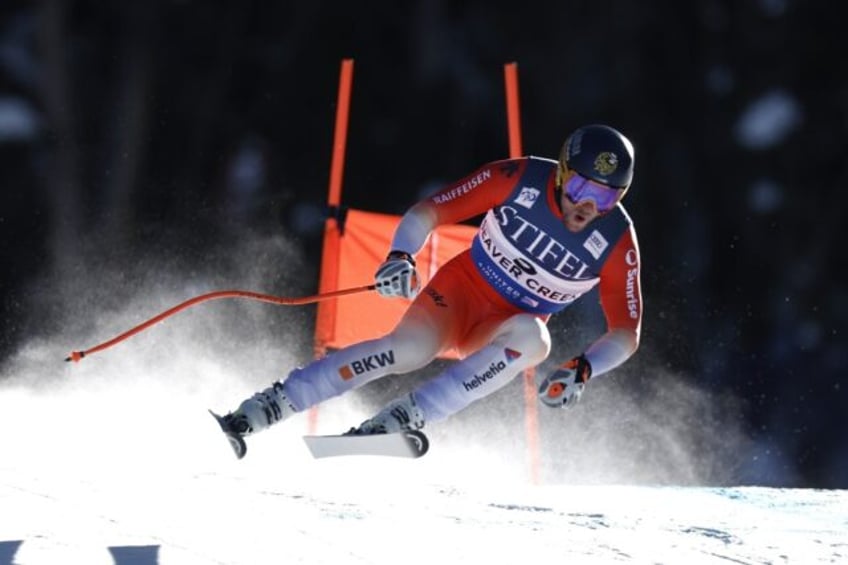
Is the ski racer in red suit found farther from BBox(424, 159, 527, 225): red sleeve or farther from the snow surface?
the snow surface

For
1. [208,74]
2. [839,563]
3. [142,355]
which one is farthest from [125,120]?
[839,563]

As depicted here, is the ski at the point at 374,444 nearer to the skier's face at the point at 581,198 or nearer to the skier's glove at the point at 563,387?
the skier's glove at the point at 563,387

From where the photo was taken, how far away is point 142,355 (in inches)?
228

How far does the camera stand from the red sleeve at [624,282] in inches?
161

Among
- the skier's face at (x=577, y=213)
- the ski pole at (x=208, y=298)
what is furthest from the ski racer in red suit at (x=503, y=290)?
the ski pole at (x=208, y=298)

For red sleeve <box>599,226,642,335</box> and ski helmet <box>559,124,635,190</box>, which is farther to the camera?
red sleeve <box>599,226,642,335</box>

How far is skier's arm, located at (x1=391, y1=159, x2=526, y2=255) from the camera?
4133mm

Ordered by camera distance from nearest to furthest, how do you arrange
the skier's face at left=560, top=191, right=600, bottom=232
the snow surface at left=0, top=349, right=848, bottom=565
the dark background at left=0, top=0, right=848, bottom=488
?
the snow surface at left=0, top=349, right=848, bottom=565
the skier's face at left=560, top=191, right=600, bottom=232
the dark background at left=0, top=0, right=848, bottom=488

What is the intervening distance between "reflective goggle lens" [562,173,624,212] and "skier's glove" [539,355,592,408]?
1.73ft

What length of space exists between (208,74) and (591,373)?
2589 millimetres

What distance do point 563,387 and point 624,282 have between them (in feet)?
1.66

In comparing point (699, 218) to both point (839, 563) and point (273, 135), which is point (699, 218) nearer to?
point (273, 135)

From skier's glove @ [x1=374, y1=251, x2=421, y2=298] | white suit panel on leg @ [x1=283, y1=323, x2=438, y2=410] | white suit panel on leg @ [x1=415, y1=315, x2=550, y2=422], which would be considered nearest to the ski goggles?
white suit panel on leg @ [x1=415, y1=315, x2=550, y2=422]

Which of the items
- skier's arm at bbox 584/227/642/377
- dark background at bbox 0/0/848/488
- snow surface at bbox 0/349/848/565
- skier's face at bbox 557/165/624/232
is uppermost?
dark background at bbox 0/0/848/488
